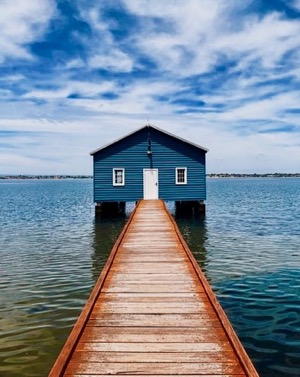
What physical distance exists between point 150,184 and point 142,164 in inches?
65.2

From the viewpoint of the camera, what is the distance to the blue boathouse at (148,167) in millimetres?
28513

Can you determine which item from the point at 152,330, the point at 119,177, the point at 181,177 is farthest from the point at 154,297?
the point at 181,177

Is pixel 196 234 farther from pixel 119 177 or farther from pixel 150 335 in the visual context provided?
pixel 150 335

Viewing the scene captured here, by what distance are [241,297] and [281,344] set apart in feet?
9.95

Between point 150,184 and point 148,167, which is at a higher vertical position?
point 148,167

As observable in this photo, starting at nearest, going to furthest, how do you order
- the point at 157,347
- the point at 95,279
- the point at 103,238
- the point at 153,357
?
the point at 153,357, the point at 157,347, the point at 95,279, the point at 103,238

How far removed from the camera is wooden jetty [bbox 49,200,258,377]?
14.9 ft

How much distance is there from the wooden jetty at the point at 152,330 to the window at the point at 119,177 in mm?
19408

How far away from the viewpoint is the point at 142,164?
2862 centimetres

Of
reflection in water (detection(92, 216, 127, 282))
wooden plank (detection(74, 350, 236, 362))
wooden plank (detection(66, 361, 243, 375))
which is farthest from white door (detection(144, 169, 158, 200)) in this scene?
wooden plank (detection(66, 361, 243, 375))

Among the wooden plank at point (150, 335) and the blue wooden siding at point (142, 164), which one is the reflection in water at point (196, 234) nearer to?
the blue wooden siding at point (142, 164)

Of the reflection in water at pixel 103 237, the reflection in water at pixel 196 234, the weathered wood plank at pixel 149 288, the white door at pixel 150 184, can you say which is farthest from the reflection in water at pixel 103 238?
the weathered wood plank at pixel 149 288

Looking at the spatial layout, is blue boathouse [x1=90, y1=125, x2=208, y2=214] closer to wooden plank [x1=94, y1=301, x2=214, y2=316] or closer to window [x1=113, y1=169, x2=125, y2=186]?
window [x1=113, y1=169, x2=125, y2=186]

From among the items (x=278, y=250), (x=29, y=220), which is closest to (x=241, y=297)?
(x=278, y=250)
